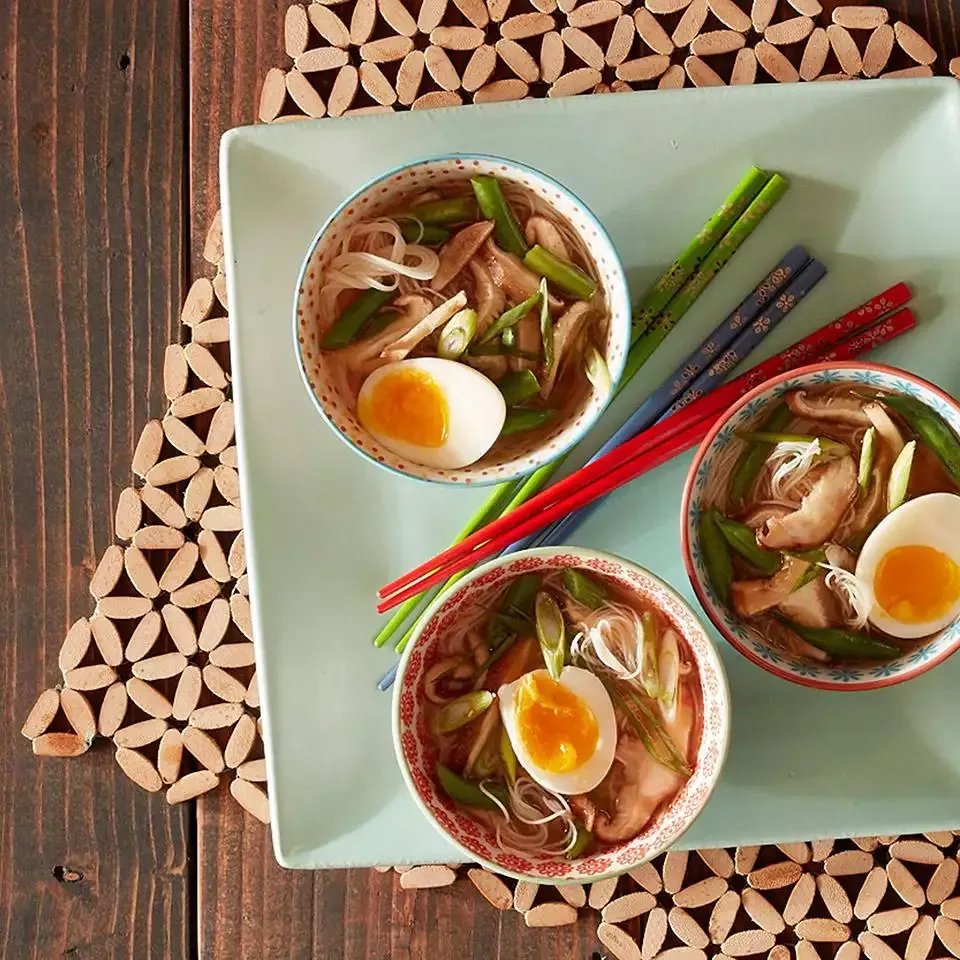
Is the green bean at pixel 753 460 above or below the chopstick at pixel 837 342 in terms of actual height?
below

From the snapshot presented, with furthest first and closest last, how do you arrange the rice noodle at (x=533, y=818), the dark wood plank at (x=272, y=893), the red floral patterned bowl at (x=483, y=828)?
the dark wood plank at (x=272, y=893), the rice noodle at (x=533, y=818), the red floral patterned bowl at (x=483, y=828)

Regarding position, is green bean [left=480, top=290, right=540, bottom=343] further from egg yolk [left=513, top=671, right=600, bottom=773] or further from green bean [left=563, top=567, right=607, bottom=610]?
egg yolk [left=513, top=671, right=600, bottom=773]

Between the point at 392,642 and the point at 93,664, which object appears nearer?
the point at 392,642

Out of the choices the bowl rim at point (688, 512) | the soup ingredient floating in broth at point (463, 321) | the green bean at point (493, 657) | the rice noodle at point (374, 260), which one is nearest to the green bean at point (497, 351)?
the soup ingredient floating in broth at point (463, 321)

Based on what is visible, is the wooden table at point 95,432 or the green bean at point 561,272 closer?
the green bean at point 561,272

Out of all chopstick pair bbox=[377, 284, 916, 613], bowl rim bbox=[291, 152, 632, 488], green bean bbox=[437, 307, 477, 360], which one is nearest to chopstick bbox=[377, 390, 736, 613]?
chopstick pair bbox=[377, 284, 916, 613]

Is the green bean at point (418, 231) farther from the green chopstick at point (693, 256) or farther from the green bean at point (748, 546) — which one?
the green bean at point (748, 546)

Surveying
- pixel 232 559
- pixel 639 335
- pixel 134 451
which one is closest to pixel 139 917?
pixel 232 559

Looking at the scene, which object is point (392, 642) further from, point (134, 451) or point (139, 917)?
point (139, 917)
